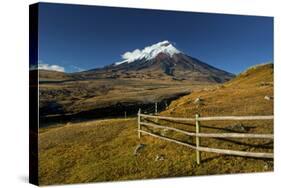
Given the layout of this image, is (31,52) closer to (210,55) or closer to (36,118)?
(36,118)

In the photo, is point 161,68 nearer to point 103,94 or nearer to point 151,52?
point 151,52

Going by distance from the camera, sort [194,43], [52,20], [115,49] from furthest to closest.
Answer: [194,43], [115,49], [52,20]

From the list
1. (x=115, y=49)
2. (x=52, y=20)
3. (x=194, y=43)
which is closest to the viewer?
(x=52, y=20)

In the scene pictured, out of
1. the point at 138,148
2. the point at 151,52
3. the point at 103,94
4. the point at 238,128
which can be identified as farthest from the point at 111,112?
the point at 238,128

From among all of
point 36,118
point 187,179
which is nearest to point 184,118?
point 187,179

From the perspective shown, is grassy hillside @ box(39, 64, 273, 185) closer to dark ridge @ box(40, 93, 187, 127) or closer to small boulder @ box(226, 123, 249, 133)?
small boulder @ box(226, 123, 249, 133)

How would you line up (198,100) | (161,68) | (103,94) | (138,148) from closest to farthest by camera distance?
(103,94), (138,148), (161,68), (198,100)

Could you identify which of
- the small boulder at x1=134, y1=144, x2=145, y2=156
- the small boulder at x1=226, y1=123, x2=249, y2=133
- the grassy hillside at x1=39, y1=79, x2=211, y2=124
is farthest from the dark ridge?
the small boulder at x1=226, y1=123, x2=249, y2=133

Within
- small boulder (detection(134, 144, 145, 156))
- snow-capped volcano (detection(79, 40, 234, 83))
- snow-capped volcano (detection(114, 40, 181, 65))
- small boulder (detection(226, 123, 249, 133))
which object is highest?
snow-capped volcano (detection(114, 40, 181, 65))
